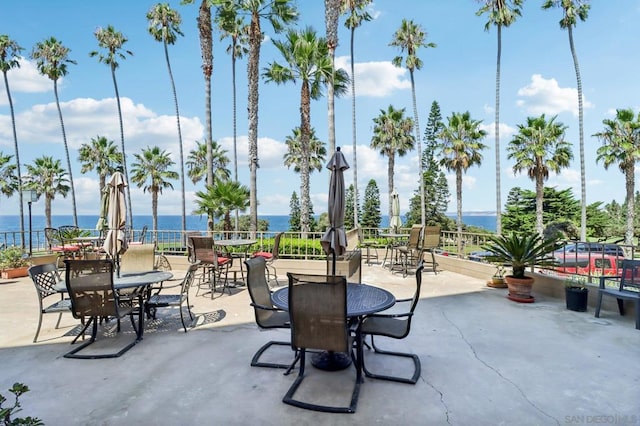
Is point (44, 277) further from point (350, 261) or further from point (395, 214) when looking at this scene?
point (395, 214)

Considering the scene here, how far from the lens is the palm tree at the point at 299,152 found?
25.3m

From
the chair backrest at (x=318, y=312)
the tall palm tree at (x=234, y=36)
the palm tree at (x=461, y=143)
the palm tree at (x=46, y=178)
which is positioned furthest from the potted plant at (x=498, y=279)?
the palm tree at (x=46, y=178)

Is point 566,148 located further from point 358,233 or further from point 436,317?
point 436,317

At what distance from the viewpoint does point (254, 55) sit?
11867mm

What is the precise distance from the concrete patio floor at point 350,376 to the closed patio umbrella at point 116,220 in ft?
3.24

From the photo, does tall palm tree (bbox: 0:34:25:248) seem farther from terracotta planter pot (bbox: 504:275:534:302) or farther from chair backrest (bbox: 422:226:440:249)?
terracotta planter pot (bbox: 504:275:534:302)

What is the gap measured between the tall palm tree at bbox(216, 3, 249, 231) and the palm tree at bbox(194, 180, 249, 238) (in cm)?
223

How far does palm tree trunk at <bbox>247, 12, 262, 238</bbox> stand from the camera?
1162 cm

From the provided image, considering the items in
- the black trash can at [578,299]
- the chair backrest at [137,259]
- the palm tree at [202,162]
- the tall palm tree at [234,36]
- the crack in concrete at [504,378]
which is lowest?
the crack in concrete at [504,378]

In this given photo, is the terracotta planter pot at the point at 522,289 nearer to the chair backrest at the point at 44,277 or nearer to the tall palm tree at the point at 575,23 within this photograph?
the chair backrest at the point at 44,277

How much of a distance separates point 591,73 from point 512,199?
72.1 feet

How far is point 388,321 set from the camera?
322 cm

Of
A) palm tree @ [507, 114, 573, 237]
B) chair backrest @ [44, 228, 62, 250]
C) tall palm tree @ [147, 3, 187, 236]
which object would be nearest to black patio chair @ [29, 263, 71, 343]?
chair backrest @ [44, 228, 62, 250]

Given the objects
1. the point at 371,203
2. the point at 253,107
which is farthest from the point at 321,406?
the point at 371,203
